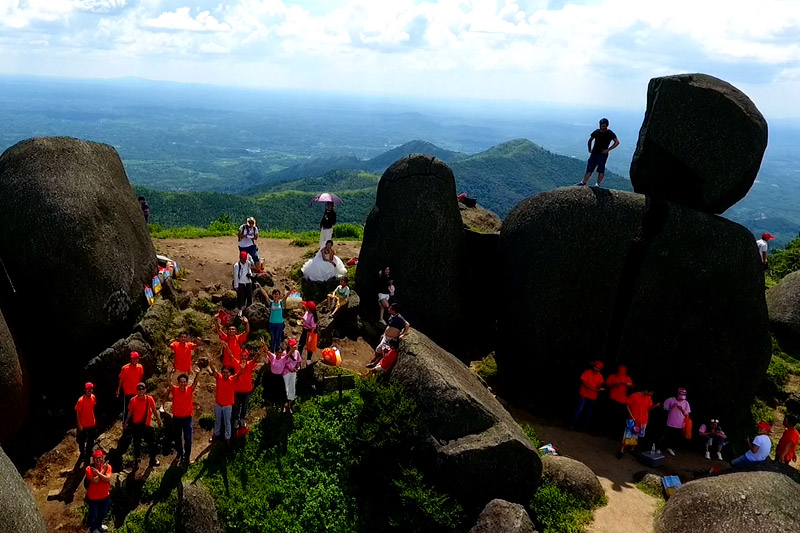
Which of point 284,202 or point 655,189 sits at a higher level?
point 655,189

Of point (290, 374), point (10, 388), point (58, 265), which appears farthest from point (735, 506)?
point (58, 265)

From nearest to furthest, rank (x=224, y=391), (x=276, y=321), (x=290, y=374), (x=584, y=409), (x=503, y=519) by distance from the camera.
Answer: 1. (x=503, y=519)
2. (x=224, y=391)
3. (x=290, y=374)
4. (x=276, y=321)
5. (x=584, y=409)

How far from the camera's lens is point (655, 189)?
18.9 m

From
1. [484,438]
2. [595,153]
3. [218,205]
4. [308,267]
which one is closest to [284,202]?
[218,205]

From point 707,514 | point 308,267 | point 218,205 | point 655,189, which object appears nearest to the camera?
point 707,514

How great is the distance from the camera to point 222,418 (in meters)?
13.9

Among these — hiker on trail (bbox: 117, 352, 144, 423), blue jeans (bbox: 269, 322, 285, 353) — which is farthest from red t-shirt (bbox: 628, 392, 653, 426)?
hiker on trail (bbox: 117, 352, 144, 423)

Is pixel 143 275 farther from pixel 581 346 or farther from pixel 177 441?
pixel 581 346

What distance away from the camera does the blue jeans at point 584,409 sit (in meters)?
17.2

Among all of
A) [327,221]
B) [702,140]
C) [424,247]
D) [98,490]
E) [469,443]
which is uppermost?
[702,140]

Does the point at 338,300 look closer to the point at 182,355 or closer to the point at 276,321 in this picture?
the point at 276,321

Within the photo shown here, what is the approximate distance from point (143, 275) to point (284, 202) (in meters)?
74.9

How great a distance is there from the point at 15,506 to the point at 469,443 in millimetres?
9193

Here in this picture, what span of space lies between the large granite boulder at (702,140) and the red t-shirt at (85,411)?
731 inches
